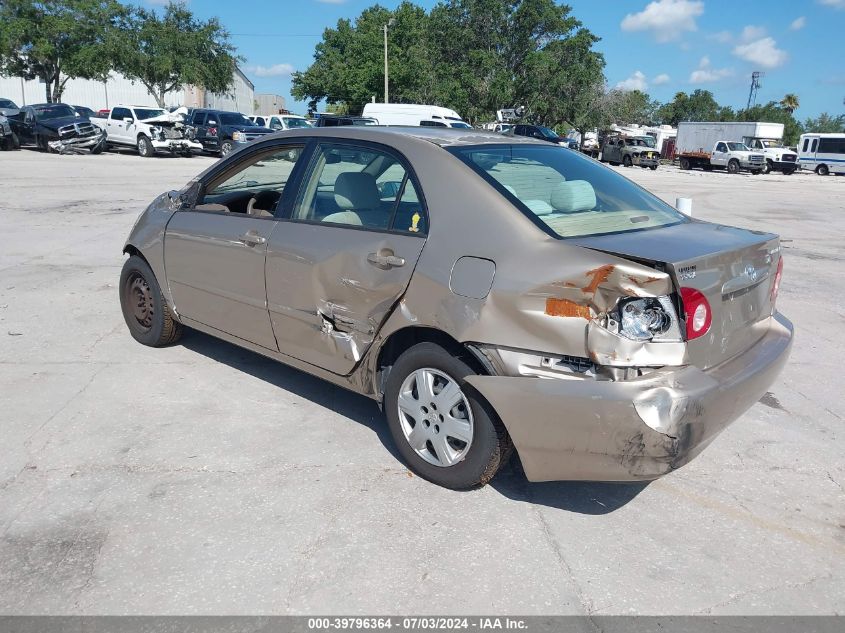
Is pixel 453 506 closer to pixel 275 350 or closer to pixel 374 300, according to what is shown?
pixel 374 300

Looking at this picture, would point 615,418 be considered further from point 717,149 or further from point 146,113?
point 717,149

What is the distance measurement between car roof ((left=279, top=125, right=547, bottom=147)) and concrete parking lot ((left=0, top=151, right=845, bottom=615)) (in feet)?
5.34

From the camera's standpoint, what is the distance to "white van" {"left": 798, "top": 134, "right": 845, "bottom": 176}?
4438 centimetres

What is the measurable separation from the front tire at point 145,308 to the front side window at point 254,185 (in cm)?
78

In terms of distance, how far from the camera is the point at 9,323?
6.07 m

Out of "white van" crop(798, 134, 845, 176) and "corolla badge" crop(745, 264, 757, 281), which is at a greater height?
"white van" crop(798, 134, 845, 176)

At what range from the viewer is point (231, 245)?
439cm

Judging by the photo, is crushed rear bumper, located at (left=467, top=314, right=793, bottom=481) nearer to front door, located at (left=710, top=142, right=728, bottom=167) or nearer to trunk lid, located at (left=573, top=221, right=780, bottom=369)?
trunk lid, located at (left=573, top=221, right=780, bottom=369)

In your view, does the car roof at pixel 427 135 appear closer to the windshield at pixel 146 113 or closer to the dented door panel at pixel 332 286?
the dented door panel at pixel 332 286

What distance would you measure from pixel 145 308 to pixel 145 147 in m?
25.9

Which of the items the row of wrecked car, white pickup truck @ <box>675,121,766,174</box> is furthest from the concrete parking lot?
white pickup truck @ <box>675,121,766,174</box>

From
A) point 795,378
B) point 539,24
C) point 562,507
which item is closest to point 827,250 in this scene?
point 795,378

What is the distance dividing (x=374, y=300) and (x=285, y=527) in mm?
1133

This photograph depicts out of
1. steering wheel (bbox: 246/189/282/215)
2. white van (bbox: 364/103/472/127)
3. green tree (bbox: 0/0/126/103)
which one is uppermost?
green tree (bbox: 0/0/126/103)
